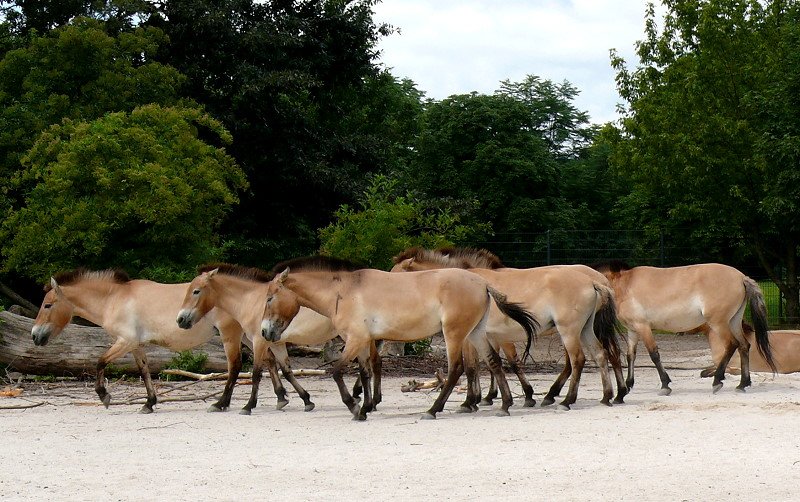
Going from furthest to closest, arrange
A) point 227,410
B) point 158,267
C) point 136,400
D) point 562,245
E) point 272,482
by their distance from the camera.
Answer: point 562,245 < point 158,267 < point 136,400 < point 227,410 < point 272,482

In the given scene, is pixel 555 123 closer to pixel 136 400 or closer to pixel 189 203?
pixel 189 203

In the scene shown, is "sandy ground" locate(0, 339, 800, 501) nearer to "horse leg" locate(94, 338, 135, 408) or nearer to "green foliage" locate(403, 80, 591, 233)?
"horse leg" locate(94, 338, 135, 408)

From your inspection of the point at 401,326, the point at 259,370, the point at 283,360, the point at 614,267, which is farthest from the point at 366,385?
the point at 614,267

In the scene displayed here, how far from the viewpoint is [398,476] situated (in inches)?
323

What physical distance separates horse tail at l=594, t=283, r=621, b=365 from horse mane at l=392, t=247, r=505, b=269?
6.53ft

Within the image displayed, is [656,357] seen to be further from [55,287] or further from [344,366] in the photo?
[55,287]

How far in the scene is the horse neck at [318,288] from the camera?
1277cm

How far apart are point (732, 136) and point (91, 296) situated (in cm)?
1971

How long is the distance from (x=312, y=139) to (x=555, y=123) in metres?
18.0

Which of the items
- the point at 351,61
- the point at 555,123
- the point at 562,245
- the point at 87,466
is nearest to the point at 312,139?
the point at 351,61

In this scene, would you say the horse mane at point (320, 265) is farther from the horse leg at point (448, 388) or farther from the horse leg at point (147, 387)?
the horse leg at point (147, 387)

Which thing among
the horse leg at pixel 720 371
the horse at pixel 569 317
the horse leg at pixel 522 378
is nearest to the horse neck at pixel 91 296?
the horse at pixel 569 317

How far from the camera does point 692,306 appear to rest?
14.7 metres

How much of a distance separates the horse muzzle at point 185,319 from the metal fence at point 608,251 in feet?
59.3
